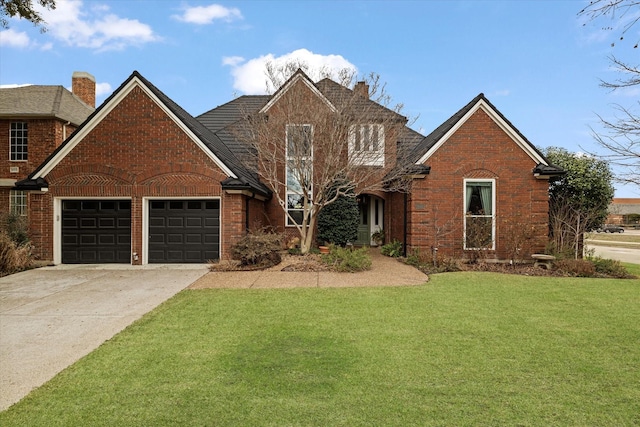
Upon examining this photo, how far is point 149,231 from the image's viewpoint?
1362cm

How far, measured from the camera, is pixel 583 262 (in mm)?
11516

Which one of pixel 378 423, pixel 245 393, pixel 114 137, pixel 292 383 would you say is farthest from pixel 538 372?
pixel 114 137

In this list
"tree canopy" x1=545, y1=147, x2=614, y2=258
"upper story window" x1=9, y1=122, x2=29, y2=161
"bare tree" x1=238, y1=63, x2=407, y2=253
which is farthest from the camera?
"upper story window" x1=9, y1=122, x2=29, y2=161

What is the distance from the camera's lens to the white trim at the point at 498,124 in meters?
13.4

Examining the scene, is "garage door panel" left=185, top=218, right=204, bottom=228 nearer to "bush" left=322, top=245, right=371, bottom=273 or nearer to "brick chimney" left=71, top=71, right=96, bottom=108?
"bush" left=322, top=245, right=371, bottom=273

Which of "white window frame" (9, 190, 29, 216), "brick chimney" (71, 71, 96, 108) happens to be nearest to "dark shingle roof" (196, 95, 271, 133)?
"brick chimney" (71, 71, 96, 108)

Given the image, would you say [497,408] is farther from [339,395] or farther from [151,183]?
[151,183]

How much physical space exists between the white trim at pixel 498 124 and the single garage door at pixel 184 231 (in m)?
7.83

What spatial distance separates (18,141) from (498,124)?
21.9 m

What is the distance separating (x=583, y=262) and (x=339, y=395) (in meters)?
11.0

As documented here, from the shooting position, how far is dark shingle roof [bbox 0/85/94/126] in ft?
59.4

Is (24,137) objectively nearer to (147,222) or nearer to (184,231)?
(147,222)

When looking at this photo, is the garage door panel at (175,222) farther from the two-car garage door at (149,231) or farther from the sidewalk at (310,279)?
the sidewalk at (310,279)

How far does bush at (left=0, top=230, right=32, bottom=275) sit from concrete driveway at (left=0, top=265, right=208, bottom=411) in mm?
473
